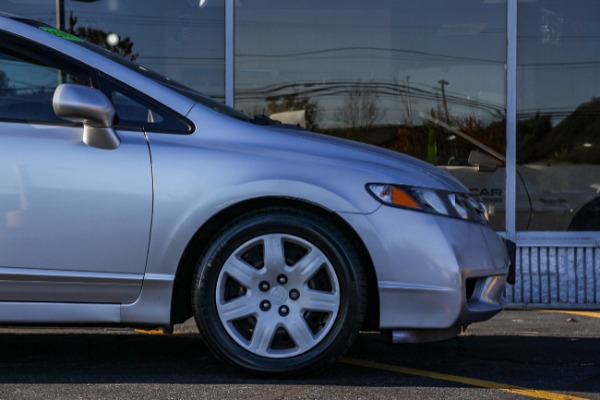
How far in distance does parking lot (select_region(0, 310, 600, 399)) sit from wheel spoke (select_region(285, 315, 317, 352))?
17 centimetres

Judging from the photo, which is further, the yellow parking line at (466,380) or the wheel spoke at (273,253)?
the wheel spoke at (273,253)

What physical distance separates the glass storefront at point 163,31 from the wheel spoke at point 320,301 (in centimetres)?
390

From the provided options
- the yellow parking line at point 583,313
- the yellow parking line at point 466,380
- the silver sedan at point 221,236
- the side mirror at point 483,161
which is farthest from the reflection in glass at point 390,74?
the silver sedan at point 221,236

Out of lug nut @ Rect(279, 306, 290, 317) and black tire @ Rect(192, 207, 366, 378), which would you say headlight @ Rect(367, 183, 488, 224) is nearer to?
black tire @ Rect(192, 207, 366, 378)

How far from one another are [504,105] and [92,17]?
311 cm

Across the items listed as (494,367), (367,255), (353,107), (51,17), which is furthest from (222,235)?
(51,17)

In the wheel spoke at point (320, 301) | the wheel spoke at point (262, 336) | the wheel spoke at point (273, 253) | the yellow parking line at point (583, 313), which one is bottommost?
the yellow parking line at point (583, 313)

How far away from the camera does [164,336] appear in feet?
20.9

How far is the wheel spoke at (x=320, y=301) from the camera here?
4.78 metres

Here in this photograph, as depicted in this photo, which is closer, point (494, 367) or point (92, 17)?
point (494, 367)

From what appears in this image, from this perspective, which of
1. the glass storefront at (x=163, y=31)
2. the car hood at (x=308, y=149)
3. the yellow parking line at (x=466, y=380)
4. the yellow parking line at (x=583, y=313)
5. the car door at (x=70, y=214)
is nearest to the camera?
the yellow parking line at (x=466, y=380)

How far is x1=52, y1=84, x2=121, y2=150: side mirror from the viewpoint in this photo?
4.68 m

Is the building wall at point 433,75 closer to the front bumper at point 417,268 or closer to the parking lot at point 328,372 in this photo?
the parking lot at point 328,372

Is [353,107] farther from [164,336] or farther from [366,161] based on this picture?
[366,161]
